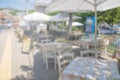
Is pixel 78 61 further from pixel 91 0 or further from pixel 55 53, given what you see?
pixel 55 53

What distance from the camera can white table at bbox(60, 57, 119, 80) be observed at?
3.88 meters

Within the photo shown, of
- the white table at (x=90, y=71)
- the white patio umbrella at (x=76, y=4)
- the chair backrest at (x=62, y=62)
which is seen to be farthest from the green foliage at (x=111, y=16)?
the white table at (x=90, y=71)

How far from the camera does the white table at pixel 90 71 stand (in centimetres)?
388

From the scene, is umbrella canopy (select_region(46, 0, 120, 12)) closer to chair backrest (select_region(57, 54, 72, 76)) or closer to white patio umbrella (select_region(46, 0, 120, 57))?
white patio umbrella (select_region(46, 0, 120, 57))

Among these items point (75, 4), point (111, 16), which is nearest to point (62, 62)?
point (75, 4)

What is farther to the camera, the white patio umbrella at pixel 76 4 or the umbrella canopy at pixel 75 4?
the umbrella canopy at pixel 75 4

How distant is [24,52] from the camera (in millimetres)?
12445

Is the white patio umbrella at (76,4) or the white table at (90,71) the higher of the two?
the white patio umbrella at (76,4)

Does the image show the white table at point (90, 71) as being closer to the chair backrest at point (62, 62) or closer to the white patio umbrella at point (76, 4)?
the chair backrest at point (62, 62)

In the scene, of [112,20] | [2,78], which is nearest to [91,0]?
[2,78]

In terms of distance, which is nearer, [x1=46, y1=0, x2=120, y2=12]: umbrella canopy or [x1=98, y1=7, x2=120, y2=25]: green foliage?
[x1=46, y1=0, x2=120, y2=12]: umbrella canopy

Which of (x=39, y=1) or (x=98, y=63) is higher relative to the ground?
(x=39, y=1)

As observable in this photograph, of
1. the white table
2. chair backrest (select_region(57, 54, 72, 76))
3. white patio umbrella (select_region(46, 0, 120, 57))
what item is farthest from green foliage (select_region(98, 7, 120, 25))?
the white table

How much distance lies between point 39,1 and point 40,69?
2707 cm
